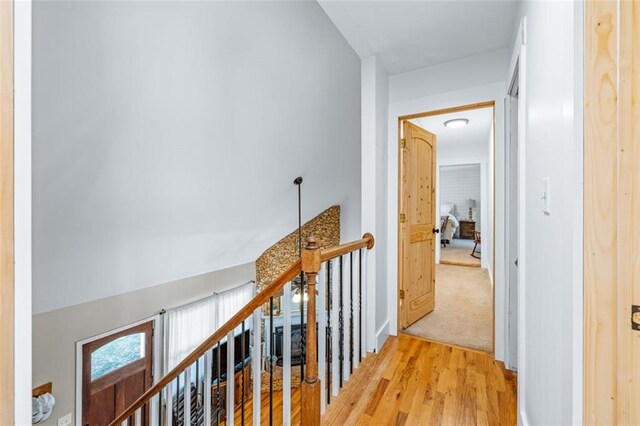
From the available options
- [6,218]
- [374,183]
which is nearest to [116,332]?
[374,183]

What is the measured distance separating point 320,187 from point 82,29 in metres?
3.43

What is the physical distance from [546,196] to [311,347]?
119cm

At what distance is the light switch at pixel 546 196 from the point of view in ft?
3.23

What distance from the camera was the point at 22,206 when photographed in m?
0.56

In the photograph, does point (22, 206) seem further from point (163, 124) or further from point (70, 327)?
point (70, 327)

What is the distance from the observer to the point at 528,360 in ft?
4.50

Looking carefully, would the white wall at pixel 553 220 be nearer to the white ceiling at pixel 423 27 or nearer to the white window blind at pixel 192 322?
the white ceiling at pixel 423 27

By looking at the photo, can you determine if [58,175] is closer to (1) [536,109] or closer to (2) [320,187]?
(1) [536,109]

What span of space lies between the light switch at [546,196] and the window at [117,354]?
444 cm

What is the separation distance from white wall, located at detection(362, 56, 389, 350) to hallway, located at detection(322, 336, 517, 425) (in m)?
0.28

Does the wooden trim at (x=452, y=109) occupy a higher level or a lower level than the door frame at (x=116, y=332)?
higher

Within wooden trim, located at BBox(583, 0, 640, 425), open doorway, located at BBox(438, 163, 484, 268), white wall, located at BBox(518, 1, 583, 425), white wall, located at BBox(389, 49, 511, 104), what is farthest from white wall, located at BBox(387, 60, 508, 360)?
open doorway, located at BBox(438, 163, 484, 268)

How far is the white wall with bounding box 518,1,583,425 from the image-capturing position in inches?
27.3

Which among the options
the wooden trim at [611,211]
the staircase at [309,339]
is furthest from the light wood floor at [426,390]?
the wooden trim at [611,211]
